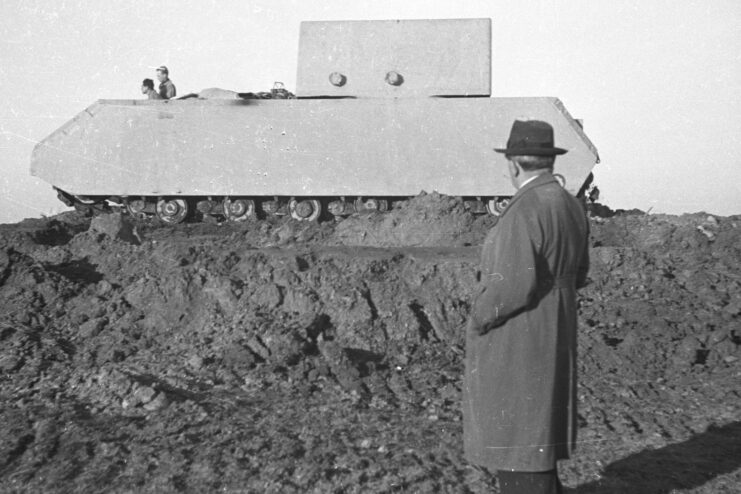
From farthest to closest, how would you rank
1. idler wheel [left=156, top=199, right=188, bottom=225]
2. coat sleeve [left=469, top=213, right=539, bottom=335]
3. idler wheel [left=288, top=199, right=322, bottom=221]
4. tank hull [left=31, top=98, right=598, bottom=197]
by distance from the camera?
idler wheel [left=156, top=199, right=188, bottom=225], idler wheel [left=288, top=199, right=322, bottom=221], tank hull [left=31, top=98, right=598, bottom=197], coat sleeve [left=469, top=213, right=539, bottom=335]

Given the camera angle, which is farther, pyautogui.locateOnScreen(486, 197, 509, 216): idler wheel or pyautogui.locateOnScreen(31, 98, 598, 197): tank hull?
pyautogui.locateOnScreen(486, 197, 509, 216): idler wheel

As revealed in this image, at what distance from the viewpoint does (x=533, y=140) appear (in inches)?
121

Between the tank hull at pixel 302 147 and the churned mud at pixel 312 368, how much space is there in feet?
21.9

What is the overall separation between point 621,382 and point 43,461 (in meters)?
4.26

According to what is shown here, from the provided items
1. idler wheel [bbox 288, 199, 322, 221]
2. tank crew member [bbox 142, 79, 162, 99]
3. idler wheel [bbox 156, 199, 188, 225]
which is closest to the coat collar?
idler wheel [bbox 288, 199, 322, 221]

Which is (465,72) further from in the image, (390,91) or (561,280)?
(561,280)

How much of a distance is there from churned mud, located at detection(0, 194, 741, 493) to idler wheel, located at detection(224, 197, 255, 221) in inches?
271

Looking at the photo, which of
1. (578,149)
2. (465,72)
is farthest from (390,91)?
(578,149)

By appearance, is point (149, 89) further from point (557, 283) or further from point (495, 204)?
point (557, 283)

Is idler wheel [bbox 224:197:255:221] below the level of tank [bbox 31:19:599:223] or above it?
below

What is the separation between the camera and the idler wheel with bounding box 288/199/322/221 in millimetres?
17312

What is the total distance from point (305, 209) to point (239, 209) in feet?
4.79

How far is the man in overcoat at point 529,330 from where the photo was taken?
9.64ft

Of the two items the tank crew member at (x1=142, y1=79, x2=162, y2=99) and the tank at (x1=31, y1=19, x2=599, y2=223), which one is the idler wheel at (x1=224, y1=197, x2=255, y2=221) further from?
the tank crew member at (x1=142, y1=79, x2=162, y2=99)
